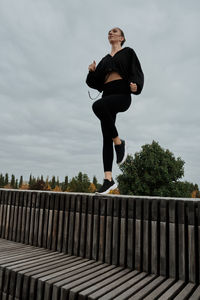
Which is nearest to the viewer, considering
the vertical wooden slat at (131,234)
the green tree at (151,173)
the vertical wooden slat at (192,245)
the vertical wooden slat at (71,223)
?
the vertical wooden slat at (192,245)

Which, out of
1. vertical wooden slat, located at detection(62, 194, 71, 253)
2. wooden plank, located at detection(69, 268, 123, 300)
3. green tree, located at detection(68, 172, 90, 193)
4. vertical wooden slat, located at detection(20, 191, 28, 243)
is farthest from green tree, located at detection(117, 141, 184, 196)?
wooden plank, located at detection(69, 268, 123, 300)

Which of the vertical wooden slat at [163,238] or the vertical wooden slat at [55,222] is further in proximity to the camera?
the vertical wooden slat at [55,222]

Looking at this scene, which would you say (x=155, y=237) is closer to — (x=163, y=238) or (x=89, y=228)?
(x=163, y=238)

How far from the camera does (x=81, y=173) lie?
5481 centimetres

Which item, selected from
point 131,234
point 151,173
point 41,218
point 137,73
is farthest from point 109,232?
point 151,173

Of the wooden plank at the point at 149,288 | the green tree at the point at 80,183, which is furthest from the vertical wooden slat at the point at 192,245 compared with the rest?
the green tree at the point at 80,183

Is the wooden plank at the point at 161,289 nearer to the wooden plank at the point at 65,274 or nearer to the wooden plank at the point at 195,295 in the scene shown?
the wooden plank at the point at 195,295

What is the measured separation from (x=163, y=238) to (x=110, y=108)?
8.39 ft

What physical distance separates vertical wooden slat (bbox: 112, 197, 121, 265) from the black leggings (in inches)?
29.7

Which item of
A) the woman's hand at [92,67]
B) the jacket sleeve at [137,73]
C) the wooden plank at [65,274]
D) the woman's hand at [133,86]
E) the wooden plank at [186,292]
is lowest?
the wooden plank at [65,274]

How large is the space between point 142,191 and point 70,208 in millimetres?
23869

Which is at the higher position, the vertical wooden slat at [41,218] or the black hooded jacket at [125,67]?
the black hooded jacket at [125,67]

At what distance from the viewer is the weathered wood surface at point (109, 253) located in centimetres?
332

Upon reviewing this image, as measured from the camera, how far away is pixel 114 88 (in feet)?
15.4
